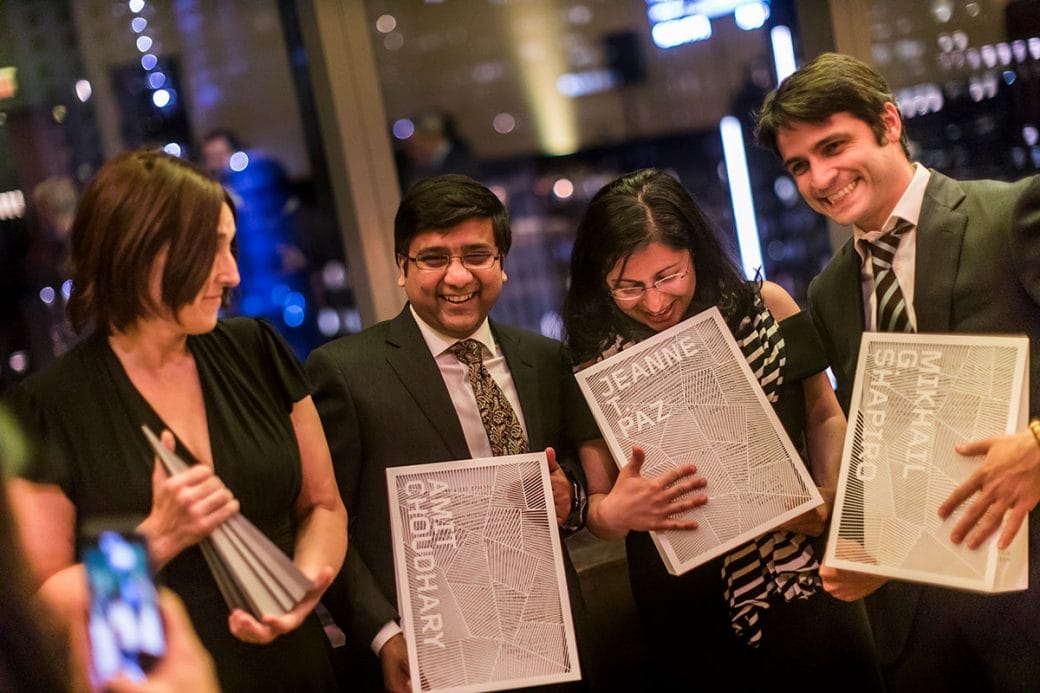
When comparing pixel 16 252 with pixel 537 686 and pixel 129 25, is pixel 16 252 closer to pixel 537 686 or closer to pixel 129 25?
pixel 537 686

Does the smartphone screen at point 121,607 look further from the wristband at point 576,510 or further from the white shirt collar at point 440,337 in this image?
the wristband at point 576,510

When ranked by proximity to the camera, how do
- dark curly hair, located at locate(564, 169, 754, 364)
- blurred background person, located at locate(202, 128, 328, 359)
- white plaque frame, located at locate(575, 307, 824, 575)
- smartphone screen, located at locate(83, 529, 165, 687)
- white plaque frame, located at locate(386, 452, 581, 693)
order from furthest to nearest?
blurred background person, located at locate(202, 128, 328, 359), dark curly hair, located at locate(564, 169, 754, 364), white plaque frame, located at locate(575, 307, 824, 575), white plaque frame, located at locate(386, 452, 581, 693), smartphone screen, located at locate(83, 529, 165, 687)

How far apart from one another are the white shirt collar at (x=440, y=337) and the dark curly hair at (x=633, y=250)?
19 centimetres

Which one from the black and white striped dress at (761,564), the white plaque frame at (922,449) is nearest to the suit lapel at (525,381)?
the black and white striped dress at (761,564)

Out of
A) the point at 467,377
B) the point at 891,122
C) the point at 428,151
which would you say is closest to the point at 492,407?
the point at 467,377

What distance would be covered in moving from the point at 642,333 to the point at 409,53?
4.47m

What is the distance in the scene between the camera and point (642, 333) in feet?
6.92

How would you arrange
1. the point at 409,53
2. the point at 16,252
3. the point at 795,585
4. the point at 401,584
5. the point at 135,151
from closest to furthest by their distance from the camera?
1. the point at 135,151
2. the point at 401,584
3. the point at 795,585
4. the point at 16,252
5. the point at 409,53

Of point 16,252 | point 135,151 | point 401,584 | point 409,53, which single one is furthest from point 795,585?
point 409,53

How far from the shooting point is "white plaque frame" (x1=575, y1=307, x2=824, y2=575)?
196 centimetres

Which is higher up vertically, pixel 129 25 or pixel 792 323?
pixel 129 25

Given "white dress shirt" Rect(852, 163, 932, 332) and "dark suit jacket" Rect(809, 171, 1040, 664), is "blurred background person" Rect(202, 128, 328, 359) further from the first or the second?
"dark suit jacket" Rect(809, 171, 1040, 664)

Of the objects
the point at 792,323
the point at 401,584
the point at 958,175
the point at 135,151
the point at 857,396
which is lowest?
the point at 401,584

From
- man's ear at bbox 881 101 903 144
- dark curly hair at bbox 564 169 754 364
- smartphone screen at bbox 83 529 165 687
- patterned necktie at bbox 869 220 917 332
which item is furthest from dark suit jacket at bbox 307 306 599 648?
man's ear at bbox 881 101 903 144
